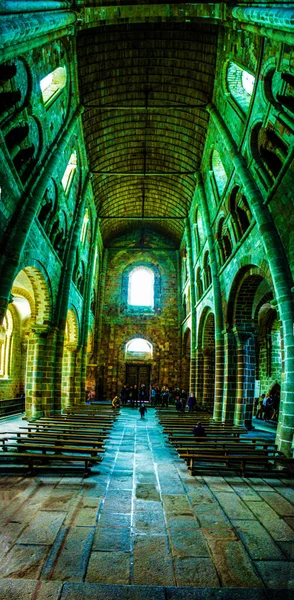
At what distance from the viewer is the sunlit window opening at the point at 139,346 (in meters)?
28.3

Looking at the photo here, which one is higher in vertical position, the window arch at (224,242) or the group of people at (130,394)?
the window arch at (224,242)

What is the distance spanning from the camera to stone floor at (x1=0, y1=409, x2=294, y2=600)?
10.6 ft

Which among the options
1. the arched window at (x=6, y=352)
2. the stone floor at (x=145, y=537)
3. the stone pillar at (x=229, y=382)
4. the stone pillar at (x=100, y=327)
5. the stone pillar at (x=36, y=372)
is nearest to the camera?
the stone floor at (x=145, y=537)

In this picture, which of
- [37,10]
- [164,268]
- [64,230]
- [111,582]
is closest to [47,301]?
[64,230]

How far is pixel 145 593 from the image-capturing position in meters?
3.13

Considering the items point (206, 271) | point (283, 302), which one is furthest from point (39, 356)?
point (206, 271)

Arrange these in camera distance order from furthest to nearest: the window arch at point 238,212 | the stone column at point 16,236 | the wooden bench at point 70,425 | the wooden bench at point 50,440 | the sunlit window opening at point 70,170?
the sunlit window opening at point 70,170, the window arch at point 238,212, the wooden bench at point 70,425, the stone column at point 16,236, the wooden bench at point 50,440

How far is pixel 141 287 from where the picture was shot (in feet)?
98.2

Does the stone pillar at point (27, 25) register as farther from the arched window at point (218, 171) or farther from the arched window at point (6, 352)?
the arched window at point (6, 352)

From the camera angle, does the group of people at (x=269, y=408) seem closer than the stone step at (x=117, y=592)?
No

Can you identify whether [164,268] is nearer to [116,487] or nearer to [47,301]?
[47,301]

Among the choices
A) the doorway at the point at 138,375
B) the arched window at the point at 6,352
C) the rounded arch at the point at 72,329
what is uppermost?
the rounded arch at the point at 72,329

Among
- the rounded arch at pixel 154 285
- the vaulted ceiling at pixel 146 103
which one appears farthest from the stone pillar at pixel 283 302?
the rounded arch at pixel 154 285

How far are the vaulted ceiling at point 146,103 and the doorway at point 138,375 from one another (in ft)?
42.4
